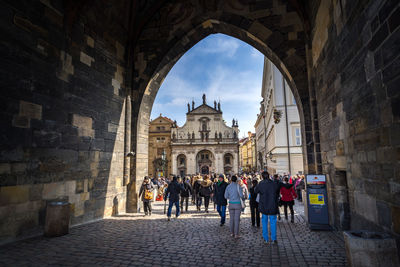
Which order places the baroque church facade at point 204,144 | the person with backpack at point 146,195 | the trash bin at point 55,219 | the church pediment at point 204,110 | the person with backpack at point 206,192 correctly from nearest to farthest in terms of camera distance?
the trash bin at point 55,219
the person with backpack at point 146,195
the person with backpack at point 206,192
the baroque church facade at point 204,144
the church pediment at point 204,110

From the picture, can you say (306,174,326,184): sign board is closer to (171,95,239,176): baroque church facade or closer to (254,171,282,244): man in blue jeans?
(254,171,282,244): man in blue jeans

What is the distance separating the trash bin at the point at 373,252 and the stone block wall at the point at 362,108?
20.1 inches

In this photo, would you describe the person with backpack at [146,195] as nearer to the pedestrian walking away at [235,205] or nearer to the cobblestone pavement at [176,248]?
the cobblestone pavement at [176,248]

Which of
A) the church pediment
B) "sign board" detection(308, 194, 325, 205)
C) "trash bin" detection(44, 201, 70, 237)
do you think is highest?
the church pediment

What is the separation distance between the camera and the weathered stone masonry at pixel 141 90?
3793 mm

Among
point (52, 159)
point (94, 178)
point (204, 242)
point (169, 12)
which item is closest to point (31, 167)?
point (52, 159)

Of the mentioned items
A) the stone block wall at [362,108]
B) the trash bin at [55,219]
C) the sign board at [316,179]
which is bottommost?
the trash bin at [55,219]

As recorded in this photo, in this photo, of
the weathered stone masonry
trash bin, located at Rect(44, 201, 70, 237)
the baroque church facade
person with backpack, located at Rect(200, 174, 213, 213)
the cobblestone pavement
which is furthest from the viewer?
the baroque church facade

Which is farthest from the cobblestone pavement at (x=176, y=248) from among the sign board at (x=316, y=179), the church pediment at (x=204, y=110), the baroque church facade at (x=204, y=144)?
the church pediment at (x=204, y=110)

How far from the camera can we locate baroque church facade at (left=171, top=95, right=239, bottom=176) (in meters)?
45.5

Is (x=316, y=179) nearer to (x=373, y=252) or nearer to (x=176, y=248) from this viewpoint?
(x=373, y=252)

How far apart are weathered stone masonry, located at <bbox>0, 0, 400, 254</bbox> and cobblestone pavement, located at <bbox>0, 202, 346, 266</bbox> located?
86 centimetres

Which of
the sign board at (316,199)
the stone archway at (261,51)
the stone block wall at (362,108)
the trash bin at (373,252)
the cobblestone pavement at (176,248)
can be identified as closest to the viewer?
the trash bin at (373,252)

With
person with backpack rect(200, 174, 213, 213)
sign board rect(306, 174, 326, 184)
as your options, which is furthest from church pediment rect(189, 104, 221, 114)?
sign board rect(306, 174, 326, 184)
